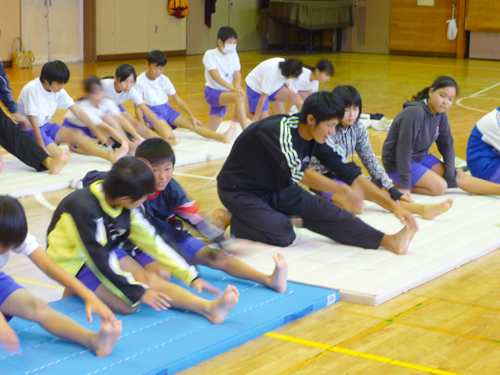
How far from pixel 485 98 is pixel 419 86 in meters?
1.30

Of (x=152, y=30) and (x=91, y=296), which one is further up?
(x=152, y=30)

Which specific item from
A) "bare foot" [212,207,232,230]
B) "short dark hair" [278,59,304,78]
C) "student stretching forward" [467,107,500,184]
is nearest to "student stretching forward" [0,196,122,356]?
"bare foot" [212,207,232,230]

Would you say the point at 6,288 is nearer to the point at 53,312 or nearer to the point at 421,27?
the point at 53,312

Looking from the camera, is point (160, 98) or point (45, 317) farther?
point (160, 98)

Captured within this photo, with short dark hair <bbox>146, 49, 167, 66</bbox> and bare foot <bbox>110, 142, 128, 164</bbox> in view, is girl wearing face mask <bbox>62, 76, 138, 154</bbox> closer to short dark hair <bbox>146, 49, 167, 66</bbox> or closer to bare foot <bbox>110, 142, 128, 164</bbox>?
bare foot <bbox>110, 142, 128, 164</bbox>

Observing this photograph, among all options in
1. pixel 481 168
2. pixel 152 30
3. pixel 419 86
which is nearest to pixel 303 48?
pixel 152 30

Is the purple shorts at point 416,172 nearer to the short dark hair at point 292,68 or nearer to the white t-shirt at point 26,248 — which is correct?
the short dark hair at point 292,68

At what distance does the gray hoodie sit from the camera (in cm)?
425

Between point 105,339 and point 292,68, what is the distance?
4110 millimetres

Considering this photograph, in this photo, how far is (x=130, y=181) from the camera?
7.48ft

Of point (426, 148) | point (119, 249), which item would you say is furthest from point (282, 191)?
point (426, 148)

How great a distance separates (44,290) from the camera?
9.41 ft

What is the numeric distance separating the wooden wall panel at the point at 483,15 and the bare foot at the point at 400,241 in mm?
12464

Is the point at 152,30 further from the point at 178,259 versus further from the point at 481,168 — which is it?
the point at 178,259
